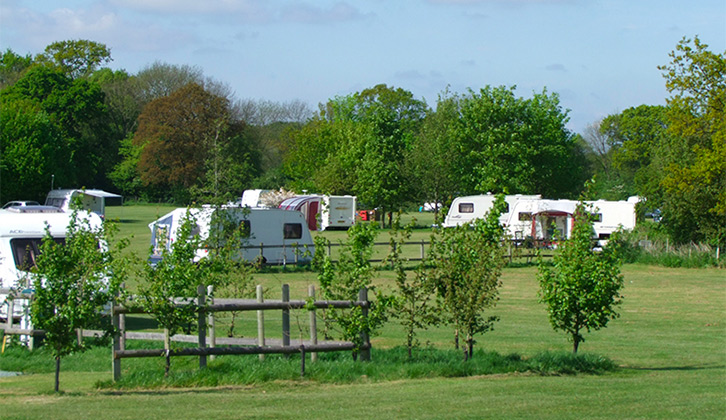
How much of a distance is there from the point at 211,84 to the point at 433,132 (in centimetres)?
3424

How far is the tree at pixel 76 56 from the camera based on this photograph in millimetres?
81938

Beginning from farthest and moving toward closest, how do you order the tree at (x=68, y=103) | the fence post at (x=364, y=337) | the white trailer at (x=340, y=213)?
the tree at (x=68, y=103) → the white trailer at (x=340, y=213) → the fence post at (x=364, y=337)

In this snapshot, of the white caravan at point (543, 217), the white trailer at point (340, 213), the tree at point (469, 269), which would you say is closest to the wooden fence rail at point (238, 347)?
the tree at point (469, 269)

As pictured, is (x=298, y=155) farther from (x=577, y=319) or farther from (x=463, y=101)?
(x=577, y=319)

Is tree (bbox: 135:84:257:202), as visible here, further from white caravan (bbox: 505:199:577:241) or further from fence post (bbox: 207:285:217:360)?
fence post (bbox: 207:285:217:360)

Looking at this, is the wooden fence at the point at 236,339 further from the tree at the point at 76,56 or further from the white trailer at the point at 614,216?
the tree at the point at 76,56

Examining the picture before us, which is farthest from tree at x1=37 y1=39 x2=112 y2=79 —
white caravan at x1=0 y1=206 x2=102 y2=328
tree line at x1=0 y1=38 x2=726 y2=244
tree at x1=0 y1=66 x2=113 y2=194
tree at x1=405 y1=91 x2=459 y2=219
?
white caravan at x1=0 y1=206 x2=102 y2=328

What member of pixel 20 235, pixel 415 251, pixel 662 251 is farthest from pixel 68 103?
pixel 20 235

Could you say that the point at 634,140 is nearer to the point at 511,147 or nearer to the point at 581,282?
the point at 511,147

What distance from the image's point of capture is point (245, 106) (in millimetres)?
88125

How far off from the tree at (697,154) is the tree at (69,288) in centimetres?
2674

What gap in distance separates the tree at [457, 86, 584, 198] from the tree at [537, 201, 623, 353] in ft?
133

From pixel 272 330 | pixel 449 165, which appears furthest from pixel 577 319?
pixel 449 165

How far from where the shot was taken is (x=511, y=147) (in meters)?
51.5
